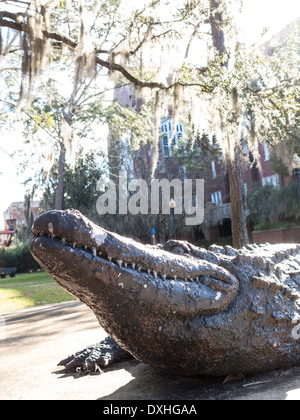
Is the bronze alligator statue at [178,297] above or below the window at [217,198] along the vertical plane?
below

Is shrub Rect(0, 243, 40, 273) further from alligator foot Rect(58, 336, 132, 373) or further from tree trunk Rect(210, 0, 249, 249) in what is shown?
alligator foot Rect(58, 336, 132, 373)

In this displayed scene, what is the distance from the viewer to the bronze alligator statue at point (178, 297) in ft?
7.50

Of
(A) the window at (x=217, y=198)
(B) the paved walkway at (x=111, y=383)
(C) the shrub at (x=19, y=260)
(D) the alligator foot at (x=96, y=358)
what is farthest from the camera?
(A) the window at (x=217, y=198)

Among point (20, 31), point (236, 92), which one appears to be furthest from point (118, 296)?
point (236, 92)

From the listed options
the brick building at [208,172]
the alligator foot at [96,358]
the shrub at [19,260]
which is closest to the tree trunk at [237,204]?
the alligator foot at [96,358]

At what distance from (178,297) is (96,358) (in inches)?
56.1

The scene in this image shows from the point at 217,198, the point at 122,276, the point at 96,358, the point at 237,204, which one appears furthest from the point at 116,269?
the point at 217,198

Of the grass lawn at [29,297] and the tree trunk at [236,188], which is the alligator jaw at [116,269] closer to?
the grass lawn at [29,297]

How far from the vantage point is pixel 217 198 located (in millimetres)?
34031

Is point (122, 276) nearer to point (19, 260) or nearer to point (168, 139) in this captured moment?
point (168, 139)

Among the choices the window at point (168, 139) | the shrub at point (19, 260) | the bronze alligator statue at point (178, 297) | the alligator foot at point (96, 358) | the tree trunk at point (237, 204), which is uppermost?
the window at point (168, 139)

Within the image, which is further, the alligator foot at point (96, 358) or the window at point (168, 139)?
the window at point (168, 139)

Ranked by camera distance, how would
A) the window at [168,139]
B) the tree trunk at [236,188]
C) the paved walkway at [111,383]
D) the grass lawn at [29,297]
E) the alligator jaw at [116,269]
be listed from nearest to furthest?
the alligator jaw at [116,269] → the paved walkway at [111,383] → the grass lawn at [29,297] → the tree trunk at [236,188] → the window at [168,139]

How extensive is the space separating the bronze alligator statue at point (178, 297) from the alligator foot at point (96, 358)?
0.86m
